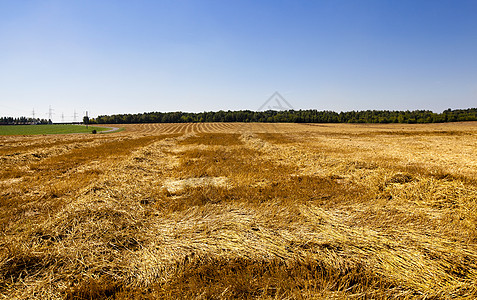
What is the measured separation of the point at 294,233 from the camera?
423cm

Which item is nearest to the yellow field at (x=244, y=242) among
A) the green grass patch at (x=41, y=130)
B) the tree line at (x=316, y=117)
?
the green grass patch at (x=41, y=130)

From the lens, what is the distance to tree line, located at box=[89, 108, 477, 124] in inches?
3653

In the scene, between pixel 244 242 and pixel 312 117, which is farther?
pixel 312 117

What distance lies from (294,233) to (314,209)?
4.70ft

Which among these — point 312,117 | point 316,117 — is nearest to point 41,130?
point 312,117

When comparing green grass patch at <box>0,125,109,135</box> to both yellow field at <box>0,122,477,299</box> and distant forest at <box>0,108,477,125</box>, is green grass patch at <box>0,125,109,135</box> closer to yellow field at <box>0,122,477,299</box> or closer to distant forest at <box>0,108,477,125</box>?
distant forest at <box>0,108,477,125</box>

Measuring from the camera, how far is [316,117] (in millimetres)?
115250

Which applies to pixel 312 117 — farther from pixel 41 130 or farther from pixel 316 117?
pixel 41 130

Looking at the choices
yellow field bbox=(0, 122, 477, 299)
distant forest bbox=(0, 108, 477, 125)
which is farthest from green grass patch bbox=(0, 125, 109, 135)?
yellow field bbox=(0, 122, 477, 299)

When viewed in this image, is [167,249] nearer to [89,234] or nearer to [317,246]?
[89,234]

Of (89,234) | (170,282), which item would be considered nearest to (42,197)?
(89,234)

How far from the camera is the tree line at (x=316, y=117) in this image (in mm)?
92781

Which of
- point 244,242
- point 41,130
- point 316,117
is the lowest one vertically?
point 244,242

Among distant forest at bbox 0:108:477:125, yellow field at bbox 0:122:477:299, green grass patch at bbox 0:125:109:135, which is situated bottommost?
yellow field at bbox 0:122:477:299
